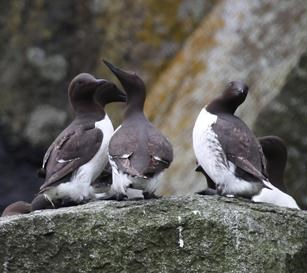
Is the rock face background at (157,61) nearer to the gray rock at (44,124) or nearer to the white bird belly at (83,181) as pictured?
the gray rock at (44,124)

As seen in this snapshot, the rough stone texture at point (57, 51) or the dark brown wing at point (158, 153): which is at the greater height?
the dark brown wing at point (158, 153)

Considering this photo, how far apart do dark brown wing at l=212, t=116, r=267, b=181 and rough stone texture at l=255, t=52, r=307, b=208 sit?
8.93 ft

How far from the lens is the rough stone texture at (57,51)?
1414cm

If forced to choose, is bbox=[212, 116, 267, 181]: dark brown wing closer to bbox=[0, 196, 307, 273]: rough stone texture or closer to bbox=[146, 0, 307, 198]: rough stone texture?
bbox=[0, 196, 307, 273]: rough stone texture

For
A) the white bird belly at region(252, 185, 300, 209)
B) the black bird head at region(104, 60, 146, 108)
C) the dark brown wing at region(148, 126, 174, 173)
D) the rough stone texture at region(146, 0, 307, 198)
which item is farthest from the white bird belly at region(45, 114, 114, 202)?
the rough stone texture at region(146, 0, 307, 198)

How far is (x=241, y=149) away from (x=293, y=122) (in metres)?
→ 3.15

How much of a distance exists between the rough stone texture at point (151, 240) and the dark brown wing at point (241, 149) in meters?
0.56

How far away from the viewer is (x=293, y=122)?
472 inches

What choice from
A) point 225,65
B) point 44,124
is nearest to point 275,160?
point 225,65

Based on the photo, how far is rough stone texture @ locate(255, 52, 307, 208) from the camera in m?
11.8

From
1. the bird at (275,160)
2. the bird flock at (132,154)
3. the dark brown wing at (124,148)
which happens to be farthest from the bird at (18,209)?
the bird at (275,160)

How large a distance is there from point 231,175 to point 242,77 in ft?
12.9

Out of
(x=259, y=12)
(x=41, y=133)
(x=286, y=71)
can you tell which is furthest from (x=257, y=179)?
(x=41, y=133)

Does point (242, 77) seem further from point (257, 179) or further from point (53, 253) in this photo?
point (53, 253)
